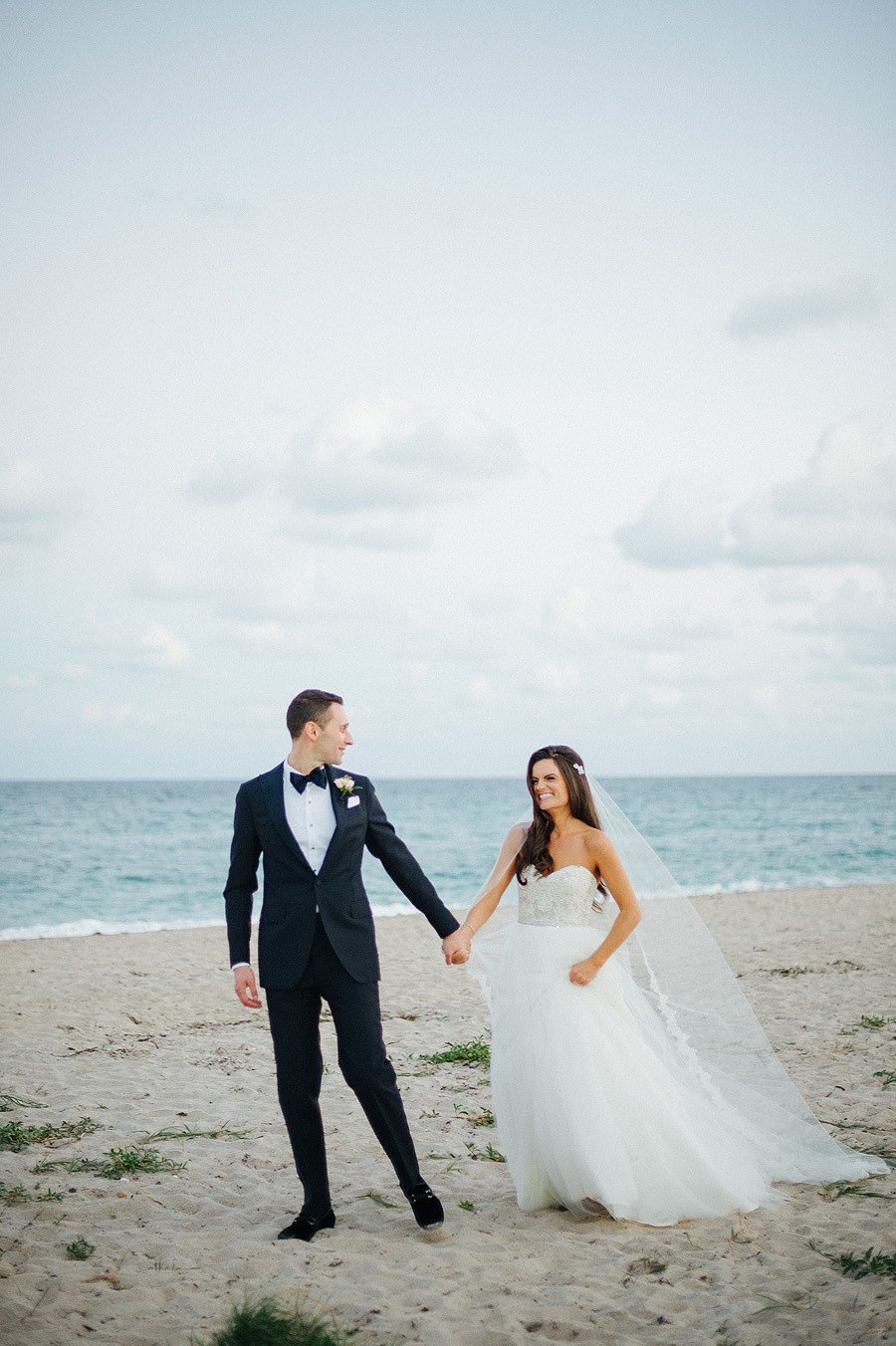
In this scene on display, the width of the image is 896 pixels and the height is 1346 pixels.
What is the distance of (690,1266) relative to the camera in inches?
164

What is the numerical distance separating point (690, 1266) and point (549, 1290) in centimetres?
59

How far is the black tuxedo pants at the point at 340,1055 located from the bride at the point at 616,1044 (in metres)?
0.52

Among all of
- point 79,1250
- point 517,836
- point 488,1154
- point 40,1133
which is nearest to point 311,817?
point 517,836

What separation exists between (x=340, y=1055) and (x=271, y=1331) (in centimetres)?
110

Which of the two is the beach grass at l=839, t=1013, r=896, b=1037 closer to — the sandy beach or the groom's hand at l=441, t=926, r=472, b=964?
the sandy beach

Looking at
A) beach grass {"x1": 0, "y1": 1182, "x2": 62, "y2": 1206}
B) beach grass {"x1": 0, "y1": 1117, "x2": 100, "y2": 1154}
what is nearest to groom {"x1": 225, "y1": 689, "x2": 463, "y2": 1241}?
beach grass {"x1": 0, "y1": 1182, "x2": 62, "y2": 1206}

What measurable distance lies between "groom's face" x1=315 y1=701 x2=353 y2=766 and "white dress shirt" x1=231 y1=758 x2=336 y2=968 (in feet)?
0.43

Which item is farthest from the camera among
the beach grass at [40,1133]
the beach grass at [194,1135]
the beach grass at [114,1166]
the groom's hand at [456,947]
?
the beach grass at [194,1135]

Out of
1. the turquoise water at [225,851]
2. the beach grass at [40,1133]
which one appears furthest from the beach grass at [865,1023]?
the turquoise water at [225,851]

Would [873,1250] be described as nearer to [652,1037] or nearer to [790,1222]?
[790,1222]

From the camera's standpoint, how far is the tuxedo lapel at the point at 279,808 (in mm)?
4406

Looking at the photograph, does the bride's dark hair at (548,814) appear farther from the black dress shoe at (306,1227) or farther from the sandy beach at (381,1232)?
the black dress shoe at (306,1227)

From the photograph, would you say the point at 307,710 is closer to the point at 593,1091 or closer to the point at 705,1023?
the point at 593,1091

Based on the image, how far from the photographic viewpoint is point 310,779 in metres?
4.50
